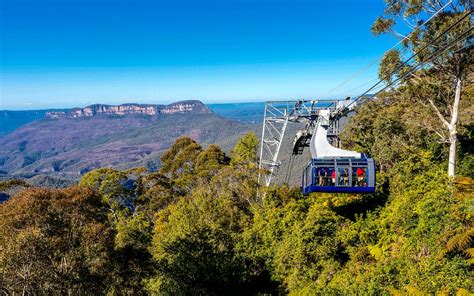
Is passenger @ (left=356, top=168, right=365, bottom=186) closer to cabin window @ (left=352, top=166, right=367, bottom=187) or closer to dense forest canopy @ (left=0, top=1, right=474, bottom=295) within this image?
cabin window @ (left=352, top=166, right=367, bottom=187)

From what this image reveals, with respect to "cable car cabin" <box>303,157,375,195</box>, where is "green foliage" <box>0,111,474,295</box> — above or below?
below

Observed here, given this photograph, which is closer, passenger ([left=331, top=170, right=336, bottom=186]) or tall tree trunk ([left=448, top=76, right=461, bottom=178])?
tall tree trunk ([left=448, top=76, right=461, bottom=178])

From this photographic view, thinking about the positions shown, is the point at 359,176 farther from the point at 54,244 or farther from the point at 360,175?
the point at 54,244

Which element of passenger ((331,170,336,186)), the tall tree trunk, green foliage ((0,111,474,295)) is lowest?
green foliage ((0,111,474,295))

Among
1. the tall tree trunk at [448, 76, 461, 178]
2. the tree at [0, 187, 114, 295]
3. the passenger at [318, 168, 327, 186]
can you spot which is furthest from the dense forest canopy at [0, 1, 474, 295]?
the passenger at [318, 168, 327, 186]

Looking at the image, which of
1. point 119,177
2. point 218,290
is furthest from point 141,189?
point 218,290

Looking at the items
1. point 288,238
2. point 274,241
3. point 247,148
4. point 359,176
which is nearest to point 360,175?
point 359,176

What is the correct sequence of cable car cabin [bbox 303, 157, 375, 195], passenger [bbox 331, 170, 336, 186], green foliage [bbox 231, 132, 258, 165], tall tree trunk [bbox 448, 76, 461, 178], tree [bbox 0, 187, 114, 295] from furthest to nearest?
green foliage [bbox 231, 132, 258, 165] → passenger [bbox 331, 170, 336, 186] → cable car cabin [bbox 303, 157, 375, 195] → tall tree trunk [bbox 448, 76, 461, 178] → tree [bbox 0, 187, 114, 295]
